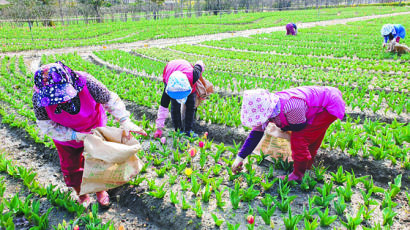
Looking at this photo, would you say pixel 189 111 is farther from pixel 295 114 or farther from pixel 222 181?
pixel 295 114

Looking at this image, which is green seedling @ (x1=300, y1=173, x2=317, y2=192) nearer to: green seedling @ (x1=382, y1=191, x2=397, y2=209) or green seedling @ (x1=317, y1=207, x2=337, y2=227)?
green seedling @ (x1=317, y1=207, x2=337, y2=227)

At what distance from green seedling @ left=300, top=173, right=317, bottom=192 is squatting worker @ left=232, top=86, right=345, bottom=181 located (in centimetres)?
12

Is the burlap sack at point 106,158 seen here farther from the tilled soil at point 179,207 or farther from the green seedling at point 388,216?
the green seedling at point 388,216

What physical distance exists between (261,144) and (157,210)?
1.42m

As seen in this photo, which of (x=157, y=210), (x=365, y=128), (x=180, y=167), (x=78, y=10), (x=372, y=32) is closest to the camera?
(x=157, y=210)

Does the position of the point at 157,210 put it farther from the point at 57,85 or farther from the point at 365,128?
the point at 365,128

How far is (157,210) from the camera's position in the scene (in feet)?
9.11

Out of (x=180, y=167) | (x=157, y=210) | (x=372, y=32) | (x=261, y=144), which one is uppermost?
(x=372, y=32)

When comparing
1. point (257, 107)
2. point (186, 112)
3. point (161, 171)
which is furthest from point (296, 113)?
point (186, 112)

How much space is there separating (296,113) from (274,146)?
0.89m

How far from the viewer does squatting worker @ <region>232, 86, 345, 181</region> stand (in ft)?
7.74

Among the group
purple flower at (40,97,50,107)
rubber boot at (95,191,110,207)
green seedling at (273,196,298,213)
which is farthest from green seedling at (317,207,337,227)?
purple flower at (40,97,50,107)

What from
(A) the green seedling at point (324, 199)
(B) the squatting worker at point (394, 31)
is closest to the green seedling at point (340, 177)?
(A) the green seedling at point (324, 199)

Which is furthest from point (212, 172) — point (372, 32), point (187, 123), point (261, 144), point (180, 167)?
point (372, 32)
